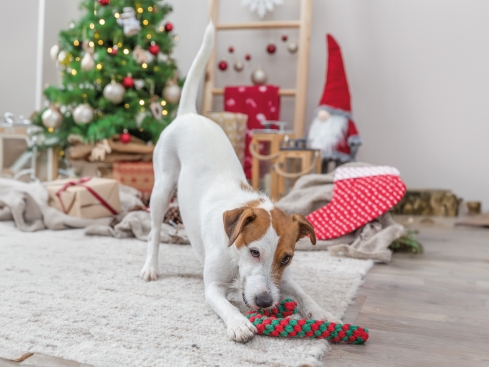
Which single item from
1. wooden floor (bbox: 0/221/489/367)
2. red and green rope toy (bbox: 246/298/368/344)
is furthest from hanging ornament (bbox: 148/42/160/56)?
red and green rope toy (bbox: 246/298/368/344)

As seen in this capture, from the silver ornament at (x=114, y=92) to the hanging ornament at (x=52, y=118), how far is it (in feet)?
1.25

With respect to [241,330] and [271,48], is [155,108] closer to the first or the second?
[271,48]

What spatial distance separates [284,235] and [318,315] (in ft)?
0.78

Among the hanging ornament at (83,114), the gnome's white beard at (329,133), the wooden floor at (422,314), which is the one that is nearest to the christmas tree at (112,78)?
the hanging ornament at (83,114)

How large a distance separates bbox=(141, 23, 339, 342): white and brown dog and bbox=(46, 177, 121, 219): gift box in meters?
1.08

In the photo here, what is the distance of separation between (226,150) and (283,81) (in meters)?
2.92

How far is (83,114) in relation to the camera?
3.78 meters

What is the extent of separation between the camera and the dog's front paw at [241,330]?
1218 millimetres

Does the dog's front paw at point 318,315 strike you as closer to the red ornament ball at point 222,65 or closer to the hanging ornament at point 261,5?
the red ornament ball at point 222,65

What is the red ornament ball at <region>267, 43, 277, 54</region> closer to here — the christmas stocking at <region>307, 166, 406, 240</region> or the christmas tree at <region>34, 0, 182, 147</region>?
the christmas tree at <region>34, 0, 182, 147</region>

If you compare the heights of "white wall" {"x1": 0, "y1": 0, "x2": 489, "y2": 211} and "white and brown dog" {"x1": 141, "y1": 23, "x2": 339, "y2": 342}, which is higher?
"white wall" {"x1": 0, "y1": 0, "x2": 489, "y2": 211}

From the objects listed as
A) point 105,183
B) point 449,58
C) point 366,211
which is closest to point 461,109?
point 449,58

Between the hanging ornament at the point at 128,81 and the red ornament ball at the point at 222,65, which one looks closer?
the hanging ornament at the point at 128,81

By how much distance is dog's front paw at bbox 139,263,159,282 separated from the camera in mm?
1803
